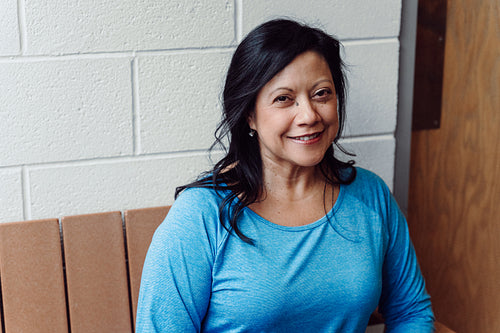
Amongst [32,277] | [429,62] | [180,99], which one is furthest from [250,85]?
[429,62]

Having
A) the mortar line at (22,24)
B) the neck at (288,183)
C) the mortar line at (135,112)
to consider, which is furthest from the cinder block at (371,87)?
the mortar line at (22,24)

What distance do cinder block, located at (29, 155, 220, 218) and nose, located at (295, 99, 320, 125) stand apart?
536mm

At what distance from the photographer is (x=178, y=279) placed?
1.29m

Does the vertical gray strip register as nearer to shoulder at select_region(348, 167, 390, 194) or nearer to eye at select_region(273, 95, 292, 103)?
shoulder at select_region(348, 167, 390, 194)

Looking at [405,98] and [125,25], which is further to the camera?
[405,98]

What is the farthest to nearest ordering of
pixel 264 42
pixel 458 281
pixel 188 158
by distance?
pixel 458 281, pixel 188 158, pixel 264 42

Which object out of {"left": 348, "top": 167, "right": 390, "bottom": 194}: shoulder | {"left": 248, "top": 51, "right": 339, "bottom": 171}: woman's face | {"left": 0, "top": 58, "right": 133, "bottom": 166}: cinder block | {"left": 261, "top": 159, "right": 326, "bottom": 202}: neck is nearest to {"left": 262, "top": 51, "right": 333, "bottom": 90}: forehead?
{"left": 248, "top": 51, "right": 339, "bottom": 171}: woman's face

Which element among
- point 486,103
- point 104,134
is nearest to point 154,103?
point 104,134

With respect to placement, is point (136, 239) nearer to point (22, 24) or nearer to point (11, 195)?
point (11, 195)

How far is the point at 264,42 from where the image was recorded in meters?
1.30

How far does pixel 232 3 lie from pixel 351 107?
54 centimetres

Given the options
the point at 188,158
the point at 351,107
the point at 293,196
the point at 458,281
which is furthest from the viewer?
the point at 458,281

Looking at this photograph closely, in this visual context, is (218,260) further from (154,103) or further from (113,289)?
(154,103)

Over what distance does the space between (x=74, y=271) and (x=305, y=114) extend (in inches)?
32.3
